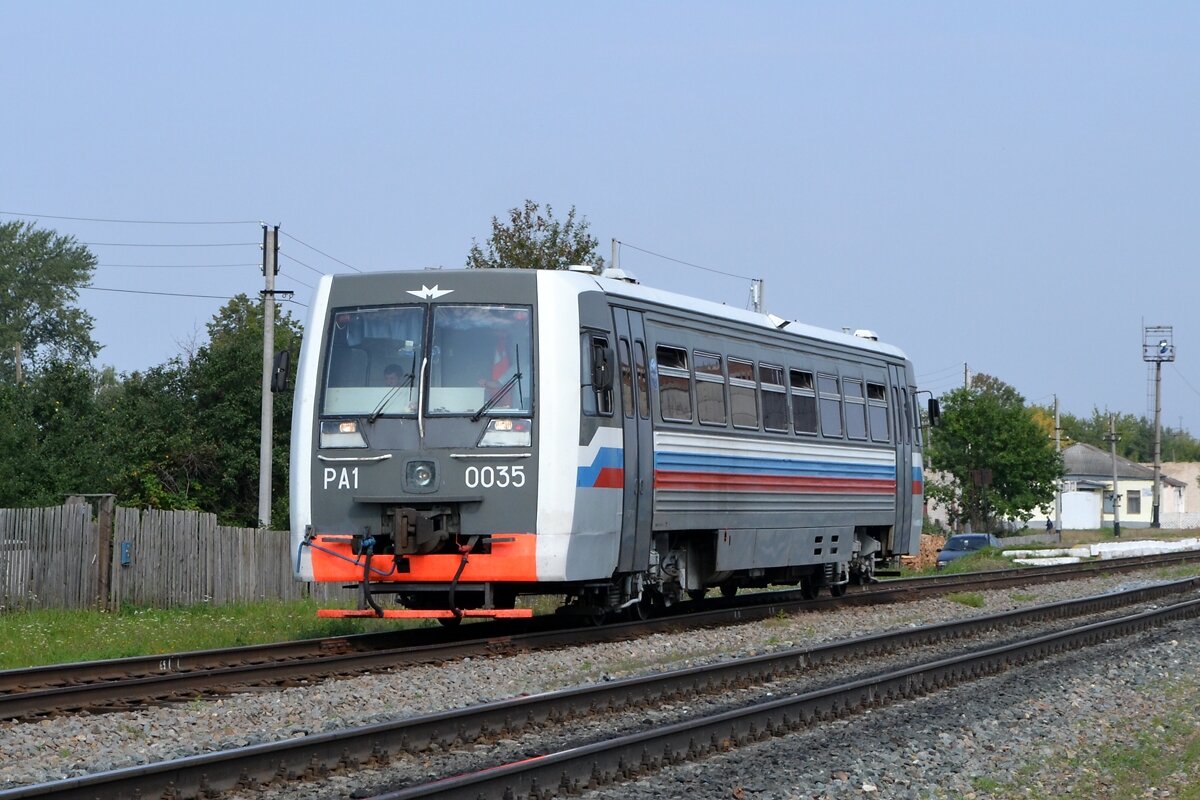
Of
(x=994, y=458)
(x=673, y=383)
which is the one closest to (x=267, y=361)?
(x=673, y=383)

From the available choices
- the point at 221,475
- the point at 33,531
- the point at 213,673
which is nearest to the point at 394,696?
the point at 213,673

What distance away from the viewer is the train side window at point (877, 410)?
72.6 feet

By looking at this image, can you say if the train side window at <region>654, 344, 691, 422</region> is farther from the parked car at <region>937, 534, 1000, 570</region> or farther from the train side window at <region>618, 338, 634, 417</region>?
the parked car at <region>937, 534, 1000, 570</region>

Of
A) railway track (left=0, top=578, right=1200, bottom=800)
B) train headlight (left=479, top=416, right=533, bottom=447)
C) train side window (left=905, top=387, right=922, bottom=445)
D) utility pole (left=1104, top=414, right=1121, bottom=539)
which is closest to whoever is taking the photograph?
railway track (left=0, top=578, right=1200, bottom=800)

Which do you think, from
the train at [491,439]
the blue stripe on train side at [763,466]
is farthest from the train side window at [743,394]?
the train at [491,439]

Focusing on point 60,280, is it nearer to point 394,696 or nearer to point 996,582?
point 996,582

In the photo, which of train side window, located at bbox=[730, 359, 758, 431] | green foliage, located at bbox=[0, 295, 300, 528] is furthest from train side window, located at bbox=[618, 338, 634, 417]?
green foliage, located at bbox=[0, 295, 300, 528]

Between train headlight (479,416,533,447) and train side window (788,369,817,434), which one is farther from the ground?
train side window (788,369,817,434)

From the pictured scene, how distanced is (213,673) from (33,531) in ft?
30.9

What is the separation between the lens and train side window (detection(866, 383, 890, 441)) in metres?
22.1

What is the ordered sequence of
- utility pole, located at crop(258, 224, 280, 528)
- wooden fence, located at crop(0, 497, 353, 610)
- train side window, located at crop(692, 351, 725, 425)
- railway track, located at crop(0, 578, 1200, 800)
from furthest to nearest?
utility pole, located at crop(258, 224, 280, 528), wooden fence, located at crop(0, 497, 353, 610), train side window, located at crop(692, 351, 725, 425), railway track, located at crop(0, 578, 1200, 800)

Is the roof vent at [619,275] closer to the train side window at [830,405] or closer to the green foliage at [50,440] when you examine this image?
the train side window at [830,405]

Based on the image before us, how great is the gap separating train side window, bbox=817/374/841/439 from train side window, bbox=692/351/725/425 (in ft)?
9.84

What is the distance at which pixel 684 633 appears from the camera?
16.7m
